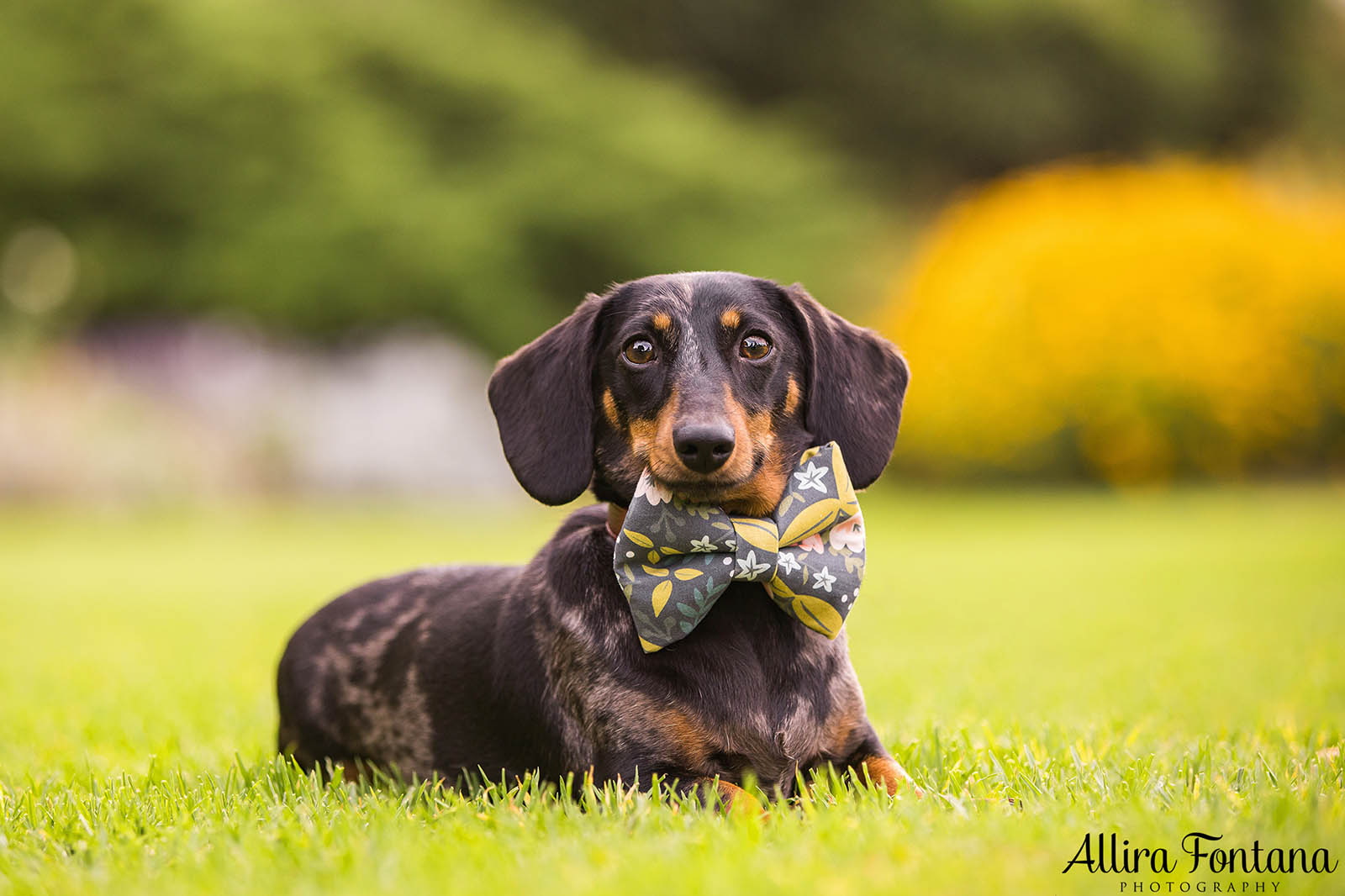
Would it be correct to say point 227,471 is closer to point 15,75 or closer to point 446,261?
point 446,261

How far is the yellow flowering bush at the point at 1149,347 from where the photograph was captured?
17.2 metres

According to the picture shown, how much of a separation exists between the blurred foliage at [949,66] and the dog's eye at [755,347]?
26.5m

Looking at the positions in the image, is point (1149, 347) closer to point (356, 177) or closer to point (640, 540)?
point (356, 177)

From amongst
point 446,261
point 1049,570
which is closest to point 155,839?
point 1049,570

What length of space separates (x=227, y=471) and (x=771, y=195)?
497 inches

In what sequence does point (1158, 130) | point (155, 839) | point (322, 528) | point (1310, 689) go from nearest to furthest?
point (155, 839) < point (1310, 689) < point (322, 528) < point (1158, 130)

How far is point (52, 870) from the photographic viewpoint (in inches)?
96.1

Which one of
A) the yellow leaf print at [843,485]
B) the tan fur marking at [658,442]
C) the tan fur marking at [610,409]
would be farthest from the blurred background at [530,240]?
the tan fur marking at [658,442]

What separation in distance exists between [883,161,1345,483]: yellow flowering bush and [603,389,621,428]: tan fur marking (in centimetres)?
1564

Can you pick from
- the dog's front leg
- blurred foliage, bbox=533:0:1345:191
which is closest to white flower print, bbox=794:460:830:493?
the dog's front leg

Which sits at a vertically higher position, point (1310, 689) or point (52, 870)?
point (52, 870)

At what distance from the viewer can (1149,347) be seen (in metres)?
17.2

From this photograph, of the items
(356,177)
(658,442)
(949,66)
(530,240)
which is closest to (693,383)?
(658,442)

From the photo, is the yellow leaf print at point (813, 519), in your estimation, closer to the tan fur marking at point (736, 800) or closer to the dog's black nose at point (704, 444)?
the dog's black nose at point (704, 444)
